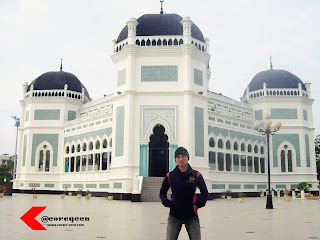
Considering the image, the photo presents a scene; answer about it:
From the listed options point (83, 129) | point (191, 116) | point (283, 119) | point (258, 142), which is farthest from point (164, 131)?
point (283, 119)

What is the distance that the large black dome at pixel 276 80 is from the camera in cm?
3753

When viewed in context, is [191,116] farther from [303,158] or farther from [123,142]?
[303,158]

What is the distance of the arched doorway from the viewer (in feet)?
88.5

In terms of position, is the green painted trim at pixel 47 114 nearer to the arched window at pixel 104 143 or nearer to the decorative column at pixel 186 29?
the arched window at pixel 104 143

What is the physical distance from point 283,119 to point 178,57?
15584 millimetres

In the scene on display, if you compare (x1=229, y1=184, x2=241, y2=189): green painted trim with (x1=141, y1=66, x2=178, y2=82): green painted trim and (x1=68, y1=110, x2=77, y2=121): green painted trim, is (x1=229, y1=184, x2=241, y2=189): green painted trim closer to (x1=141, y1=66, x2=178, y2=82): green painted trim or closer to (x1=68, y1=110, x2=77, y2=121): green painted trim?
(x1=141, y1=66, x2=178, y2=82): green painted trim

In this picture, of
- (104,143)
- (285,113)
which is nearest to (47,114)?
(104,143)

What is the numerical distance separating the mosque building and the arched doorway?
3.1 inches

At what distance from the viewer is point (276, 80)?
1491 inches

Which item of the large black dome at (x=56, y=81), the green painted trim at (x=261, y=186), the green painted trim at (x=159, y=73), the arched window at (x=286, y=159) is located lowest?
the green painted trim at (x=261, y=186)

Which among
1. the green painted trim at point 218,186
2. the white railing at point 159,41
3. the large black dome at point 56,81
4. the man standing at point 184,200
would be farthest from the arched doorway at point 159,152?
the man standing at point 184,200

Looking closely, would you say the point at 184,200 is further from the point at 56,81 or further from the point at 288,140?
the point at 56,81

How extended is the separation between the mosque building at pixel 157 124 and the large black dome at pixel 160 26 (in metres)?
0.08

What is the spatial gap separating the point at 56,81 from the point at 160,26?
52.5 ft
